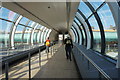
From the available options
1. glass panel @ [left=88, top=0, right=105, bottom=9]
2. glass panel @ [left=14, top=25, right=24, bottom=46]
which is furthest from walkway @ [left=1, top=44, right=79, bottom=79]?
glass panel @ [left=14, top=25, right=24, bottom=46]

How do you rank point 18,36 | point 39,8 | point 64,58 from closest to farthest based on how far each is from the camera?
point 39,8 → point 64,58 → point 18,36

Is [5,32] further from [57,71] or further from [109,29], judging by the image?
[109,29]

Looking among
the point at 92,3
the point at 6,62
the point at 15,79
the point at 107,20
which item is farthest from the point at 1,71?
the point at 92,3

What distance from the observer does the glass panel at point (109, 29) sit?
5.84 meters

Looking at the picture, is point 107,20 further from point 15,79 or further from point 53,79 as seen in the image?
point 15,79

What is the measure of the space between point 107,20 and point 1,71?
5.73 m

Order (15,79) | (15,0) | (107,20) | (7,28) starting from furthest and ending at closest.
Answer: (7,28) → (107,20) → (15,0) → (15,79)

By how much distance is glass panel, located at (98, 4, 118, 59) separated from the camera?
5.84m

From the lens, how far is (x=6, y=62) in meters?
2.56

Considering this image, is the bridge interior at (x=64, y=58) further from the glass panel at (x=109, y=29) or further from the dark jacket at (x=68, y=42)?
the dark jacket at (x=68, y=42)

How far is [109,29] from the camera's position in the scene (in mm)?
6285

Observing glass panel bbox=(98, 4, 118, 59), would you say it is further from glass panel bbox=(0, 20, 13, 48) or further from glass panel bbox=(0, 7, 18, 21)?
glass panel bbox=(0, 20, 13, 48)

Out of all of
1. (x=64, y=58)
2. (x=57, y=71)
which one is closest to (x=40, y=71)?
(x=57, y=71)

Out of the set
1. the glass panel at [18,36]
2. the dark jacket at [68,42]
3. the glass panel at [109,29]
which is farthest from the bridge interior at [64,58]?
the dark jacket at [68,42]
